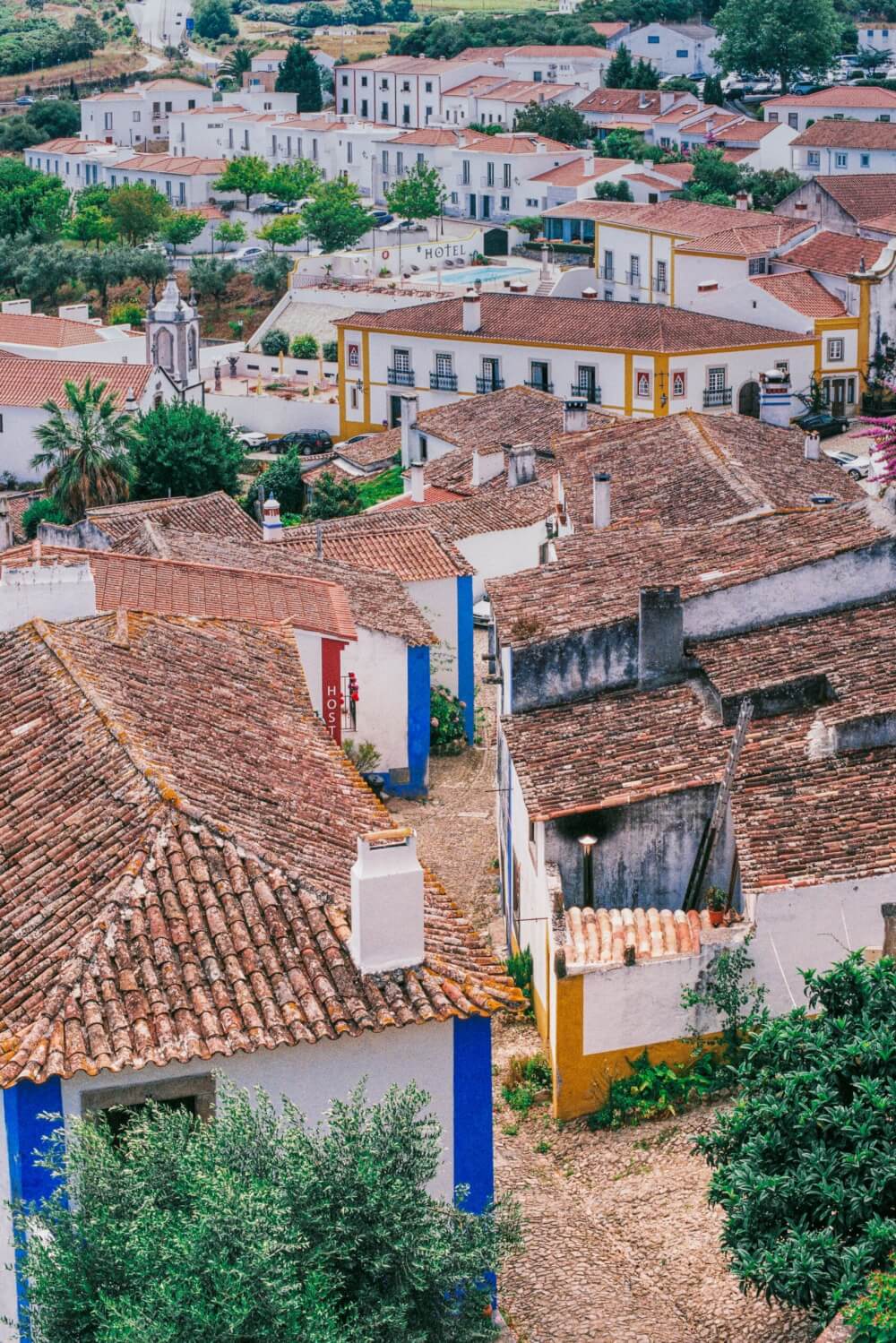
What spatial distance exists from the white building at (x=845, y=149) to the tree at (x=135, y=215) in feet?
114

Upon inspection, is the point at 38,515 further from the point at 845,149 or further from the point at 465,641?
the point at 845,149

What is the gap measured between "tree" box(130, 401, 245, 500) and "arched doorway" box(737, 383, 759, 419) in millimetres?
15432

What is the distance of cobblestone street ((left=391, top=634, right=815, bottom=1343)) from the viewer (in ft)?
52.8

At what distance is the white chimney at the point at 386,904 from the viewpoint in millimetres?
15016

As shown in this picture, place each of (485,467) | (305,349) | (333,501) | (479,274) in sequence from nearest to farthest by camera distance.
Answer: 1. (485,467)
2. (333,501)
3. (305,349)
4. (479,274)

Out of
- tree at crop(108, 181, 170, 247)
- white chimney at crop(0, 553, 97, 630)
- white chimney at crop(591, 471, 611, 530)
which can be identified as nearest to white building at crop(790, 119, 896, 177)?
tree at crop(108, 181, 170, 247)

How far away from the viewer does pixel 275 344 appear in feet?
288

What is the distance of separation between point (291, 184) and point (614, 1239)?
111 meters

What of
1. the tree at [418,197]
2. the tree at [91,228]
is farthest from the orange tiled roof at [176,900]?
the tree at [91,228]

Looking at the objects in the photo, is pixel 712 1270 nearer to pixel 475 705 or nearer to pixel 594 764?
pixel 594 764

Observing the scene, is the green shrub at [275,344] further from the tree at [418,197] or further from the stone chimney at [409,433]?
the stone chimney at [409,433]

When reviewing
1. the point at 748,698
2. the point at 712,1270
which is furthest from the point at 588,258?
the point at 712,1270

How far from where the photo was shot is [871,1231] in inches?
542

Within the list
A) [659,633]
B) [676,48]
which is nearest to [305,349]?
[659,633]
